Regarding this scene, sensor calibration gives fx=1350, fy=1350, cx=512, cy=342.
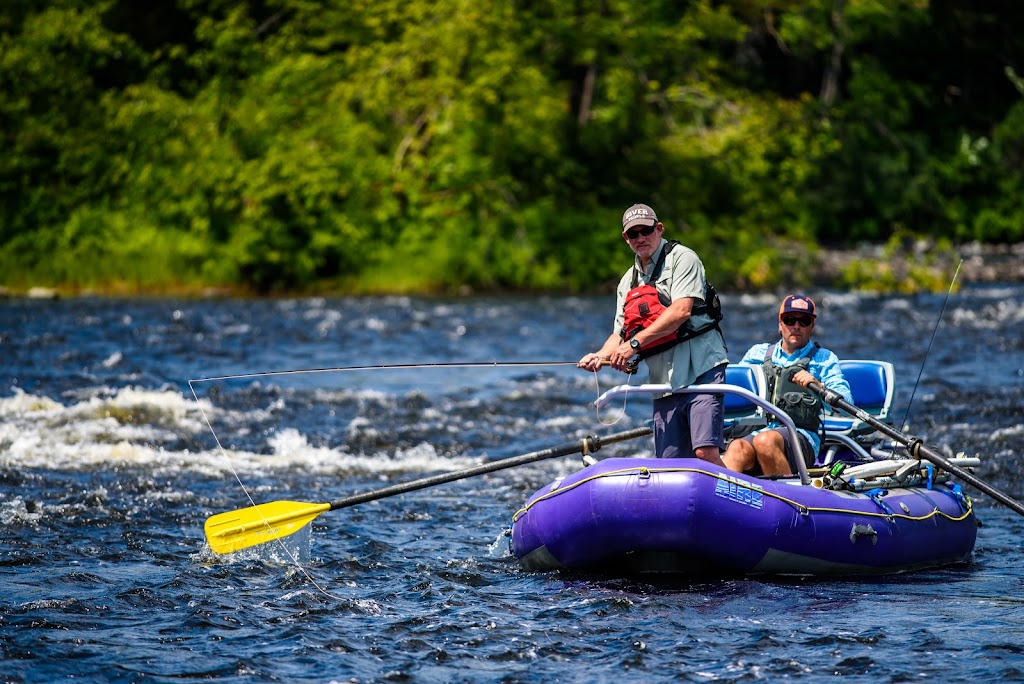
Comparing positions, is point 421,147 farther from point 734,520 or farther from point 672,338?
point 734,520

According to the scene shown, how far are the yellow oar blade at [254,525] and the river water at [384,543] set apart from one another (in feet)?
0.43

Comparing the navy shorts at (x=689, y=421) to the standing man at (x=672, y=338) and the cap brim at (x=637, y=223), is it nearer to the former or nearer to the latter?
the standing man at (x=672, y=338)

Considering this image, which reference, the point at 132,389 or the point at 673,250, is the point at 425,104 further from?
the point at 673,250

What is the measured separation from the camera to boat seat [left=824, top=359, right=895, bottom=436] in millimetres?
8117

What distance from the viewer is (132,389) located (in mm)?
13219

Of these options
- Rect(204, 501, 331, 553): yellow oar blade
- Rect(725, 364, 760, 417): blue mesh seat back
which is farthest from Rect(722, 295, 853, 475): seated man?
Rect(204, 501, 331, 553): yellow oar blade

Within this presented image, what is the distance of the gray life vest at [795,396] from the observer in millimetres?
7477

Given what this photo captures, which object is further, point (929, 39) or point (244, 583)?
point (929, 39)

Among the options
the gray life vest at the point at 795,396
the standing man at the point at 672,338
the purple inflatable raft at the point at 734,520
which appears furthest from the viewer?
the gray life vest at the point at 795,396

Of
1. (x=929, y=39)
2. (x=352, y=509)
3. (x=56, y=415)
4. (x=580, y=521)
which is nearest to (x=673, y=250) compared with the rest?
(x=580, y=521)

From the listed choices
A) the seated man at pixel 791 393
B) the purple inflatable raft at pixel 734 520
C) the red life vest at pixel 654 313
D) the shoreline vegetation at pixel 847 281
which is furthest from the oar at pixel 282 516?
the shoreline vegetation at pixel 847 281

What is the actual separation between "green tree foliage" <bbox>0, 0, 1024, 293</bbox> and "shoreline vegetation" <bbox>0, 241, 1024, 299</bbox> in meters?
0.18

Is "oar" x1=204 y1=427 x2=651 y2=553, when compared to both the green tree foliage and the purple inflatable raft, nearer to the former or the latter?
the purple inflatable raft

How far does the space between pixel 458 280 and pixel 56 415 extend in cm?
1531
